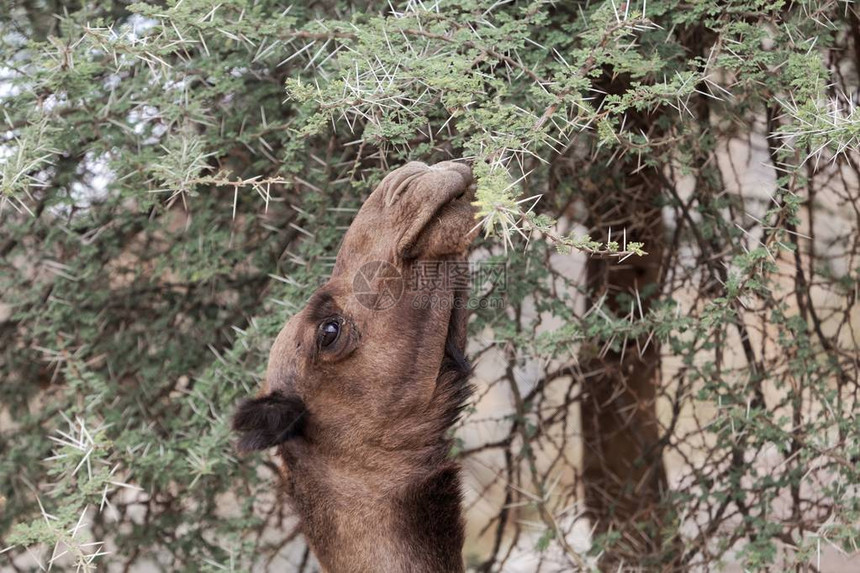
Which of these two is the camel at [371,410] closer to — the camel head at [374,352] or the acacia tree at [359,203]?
the camel head at [374,352]

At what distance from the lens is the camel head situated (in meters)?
2.71

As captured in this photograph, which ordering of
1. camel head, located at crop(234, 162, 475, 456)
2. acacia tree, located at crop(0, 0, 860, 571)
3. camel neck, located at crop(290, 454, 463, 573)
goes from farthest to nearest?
acacia tree, located at crop(0, 0, 860, 571)
camel neck, located at crop(290, 454, 463, 573)
camel head, located at crop(234, 162, 475, 456)

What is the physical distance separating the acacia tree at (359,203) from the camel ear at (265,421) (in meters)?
0.57

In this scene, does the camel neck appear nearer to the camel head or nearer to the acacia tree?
the camel head

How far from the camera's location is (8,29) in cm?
427

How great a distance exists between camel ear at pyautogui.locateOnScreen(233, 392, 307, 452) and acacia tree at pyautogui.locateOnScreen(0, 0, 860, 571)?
57 cm

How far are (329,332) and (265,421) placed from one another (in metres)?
0.32

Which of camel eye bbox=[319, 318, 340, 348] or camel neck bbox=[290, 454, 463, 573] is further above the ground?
camel eye bbox=[319, 318, 340, 348]

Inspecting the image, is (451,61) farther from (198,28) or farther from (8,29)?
(8,29)

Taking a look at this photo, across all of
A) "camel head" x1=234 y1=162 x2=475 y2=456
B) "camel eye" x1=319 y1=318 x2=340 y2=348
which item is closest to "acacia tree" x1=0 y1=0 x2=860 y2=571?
"camel head" x1=234 y1=162 x2=475 y2=456

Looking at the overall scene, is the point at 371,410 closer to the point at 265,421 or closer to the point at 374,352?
the point at 374,352

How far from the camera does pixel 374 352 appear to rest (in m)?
Answer: 2.81

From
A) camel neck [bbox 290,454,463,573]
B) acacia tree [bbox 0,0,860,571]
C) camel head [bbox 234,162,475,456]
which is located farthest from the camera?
acacia tree [bbox 0,0,860,571]

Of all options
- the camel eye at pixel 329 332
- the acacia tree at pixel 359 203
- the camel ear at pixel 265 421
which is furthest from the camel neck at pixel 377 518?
the acacia tree at pixel 359 203
